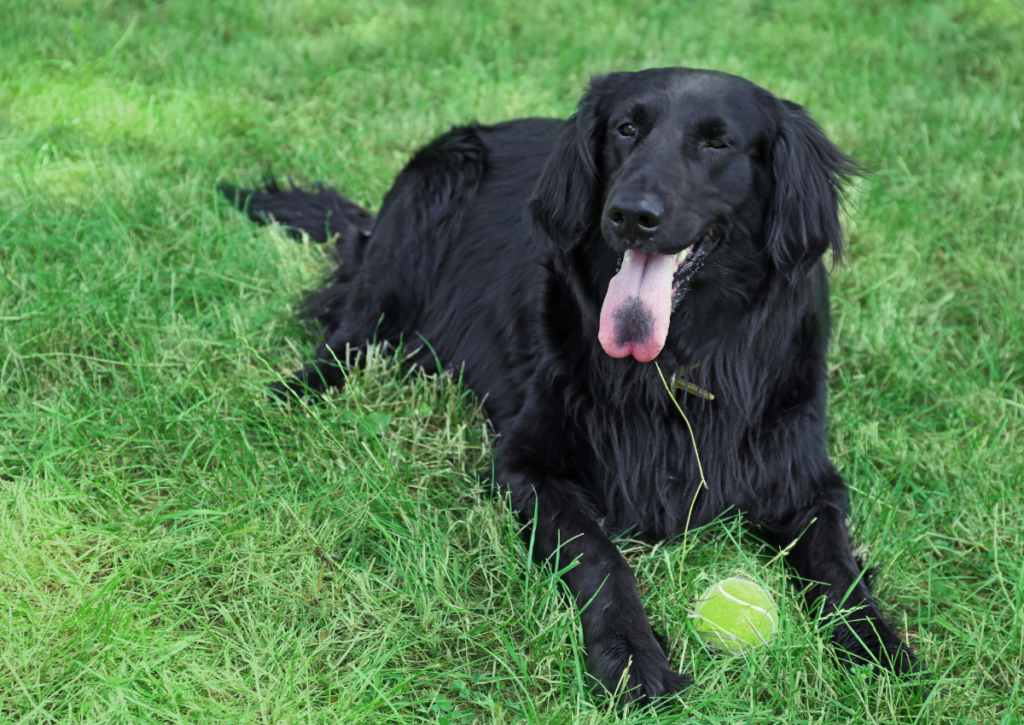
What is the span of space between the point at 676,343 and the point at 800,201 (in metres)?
0.48

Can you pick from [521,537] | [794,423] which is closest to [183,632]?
[521,537]

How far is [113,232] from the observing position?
10.7 feet

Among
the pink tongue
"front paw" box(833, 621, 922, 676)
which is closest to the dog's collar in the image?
the pink tongue

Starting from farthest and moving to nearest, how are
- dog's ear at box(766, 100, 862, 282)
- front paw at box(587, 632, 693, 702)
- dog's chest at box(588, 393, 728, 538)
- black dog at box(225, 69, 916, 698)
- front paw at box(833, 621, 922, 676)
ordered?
1. dog's chest at box(588, 393, 728, 538)
2. dog's ear at box(766, 100, 862, 282)
3. black dog at box(225, 69, 916, 698)
4. front paw at box(833, 621, 922, 676)
5. front paw at box(587, 632, 693, 702)

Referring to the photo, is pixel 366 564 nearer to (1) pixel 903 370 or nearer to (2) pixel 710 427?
(2) pixel 710 427

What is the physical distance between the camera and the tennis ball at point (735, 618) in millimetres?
1970

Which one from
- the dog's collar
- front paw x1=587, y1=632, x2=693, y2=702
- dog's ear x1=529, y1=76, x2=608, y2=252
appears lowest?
front paw x1=587, y1=632, x2=693, y2=702

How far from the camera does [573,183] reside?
8.02 ft

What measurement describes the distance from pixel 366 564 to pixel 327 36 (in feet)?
13.0

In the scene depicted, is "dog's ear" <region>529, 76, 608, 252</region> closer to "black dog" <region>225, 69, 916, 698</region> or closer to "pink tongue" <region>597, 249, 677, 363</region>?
"black dog" <region>225, 69, 916, 698</region>

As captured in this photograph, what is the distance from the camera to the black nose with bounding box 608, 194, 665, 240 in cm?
203

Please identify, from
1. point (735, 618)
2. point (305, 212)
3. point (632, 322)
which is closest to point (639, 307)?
point (632, 322)

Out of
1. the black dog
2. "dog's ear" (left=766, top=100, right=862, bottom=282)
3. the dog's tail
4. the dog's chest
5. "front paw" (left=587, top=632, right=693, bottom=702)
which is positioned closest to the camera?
"front paw" (left=587, top=632, right=693, bottom=702)

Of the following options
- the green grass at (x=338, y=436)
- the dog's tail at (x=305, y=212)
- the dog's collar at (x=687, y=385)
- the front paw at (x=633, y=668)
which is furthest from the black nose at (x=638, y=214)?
the dog's tail at (x=305, y=212)
